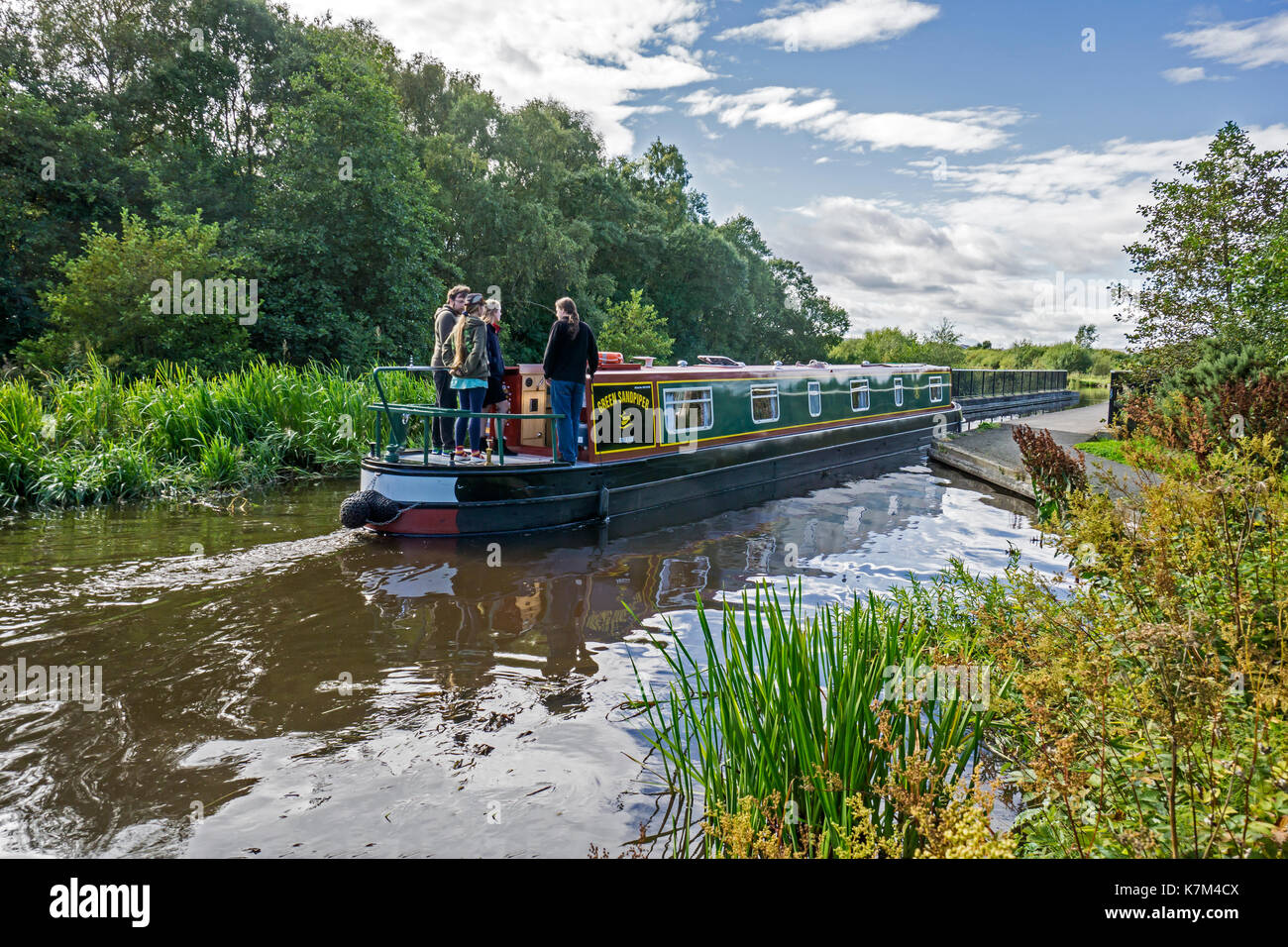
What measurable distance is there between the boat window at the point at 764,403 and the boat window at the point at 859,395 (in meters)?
3.07

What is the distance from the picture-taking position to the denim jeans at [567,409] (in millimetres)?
8703


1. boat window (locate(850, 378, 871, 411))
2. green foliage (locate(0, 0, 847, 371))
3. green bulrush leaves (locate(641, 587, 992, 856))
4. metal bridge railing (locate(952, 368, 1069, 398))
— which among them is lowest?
green bulrush leaves (locate(641, 587, 992, 856))

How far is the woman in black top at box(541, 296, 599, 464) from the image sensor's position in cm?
834

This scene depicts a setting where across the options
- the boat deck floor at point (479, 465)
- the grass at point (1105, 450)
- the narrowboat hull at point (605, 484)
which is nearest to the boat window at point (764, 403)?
the narrowboat hull at point (605, 484)

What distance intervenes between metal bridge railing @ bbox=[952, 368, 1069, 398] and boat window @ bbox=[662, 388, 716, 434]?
16.5 meters

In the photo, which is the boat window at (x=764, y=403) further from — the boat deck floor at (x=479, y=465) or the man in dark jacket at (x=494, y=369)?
the man in dark jacket at (x=494, y=369)

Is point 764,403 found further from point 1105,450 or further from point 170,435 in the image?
point 170,435

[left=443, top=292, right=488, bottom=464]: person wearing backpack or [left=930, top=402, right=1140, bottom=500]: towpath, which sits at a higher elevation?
[left=443, top=292, right=488, bottom=464]: person wearing backpack

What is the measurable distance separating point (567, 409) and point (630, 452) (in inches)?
51.4

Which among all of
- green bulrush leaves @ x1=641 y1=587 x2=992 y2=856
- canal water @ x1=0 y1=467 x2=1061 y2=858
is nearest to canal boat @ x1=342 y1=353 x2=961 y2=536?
canal water @ x1=0 y1=467 x2=1061 y2=858

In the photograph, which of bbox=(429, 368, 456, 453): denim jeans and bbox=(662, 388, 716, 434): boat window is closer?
A: bbox=(429, 368, 456, 453): denim jeans

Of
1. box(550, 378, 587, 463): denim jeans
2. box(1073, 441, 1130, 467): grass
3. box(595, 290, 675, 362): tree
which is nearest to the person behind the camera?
box(550, 378, 587, 463): denim jeans

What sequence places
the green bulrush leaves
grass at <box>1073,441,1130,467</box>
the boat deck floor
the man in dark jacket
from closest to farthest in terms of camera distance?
1. the green bulrush leaves
2. the boat deck floor
3. the man in dark jacket
4. grass at <box>1073,441,1130,467</box>

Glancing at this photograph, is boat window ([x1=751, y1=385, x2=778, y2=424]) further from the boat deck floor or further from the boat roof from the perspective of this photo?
the boat deck floor
